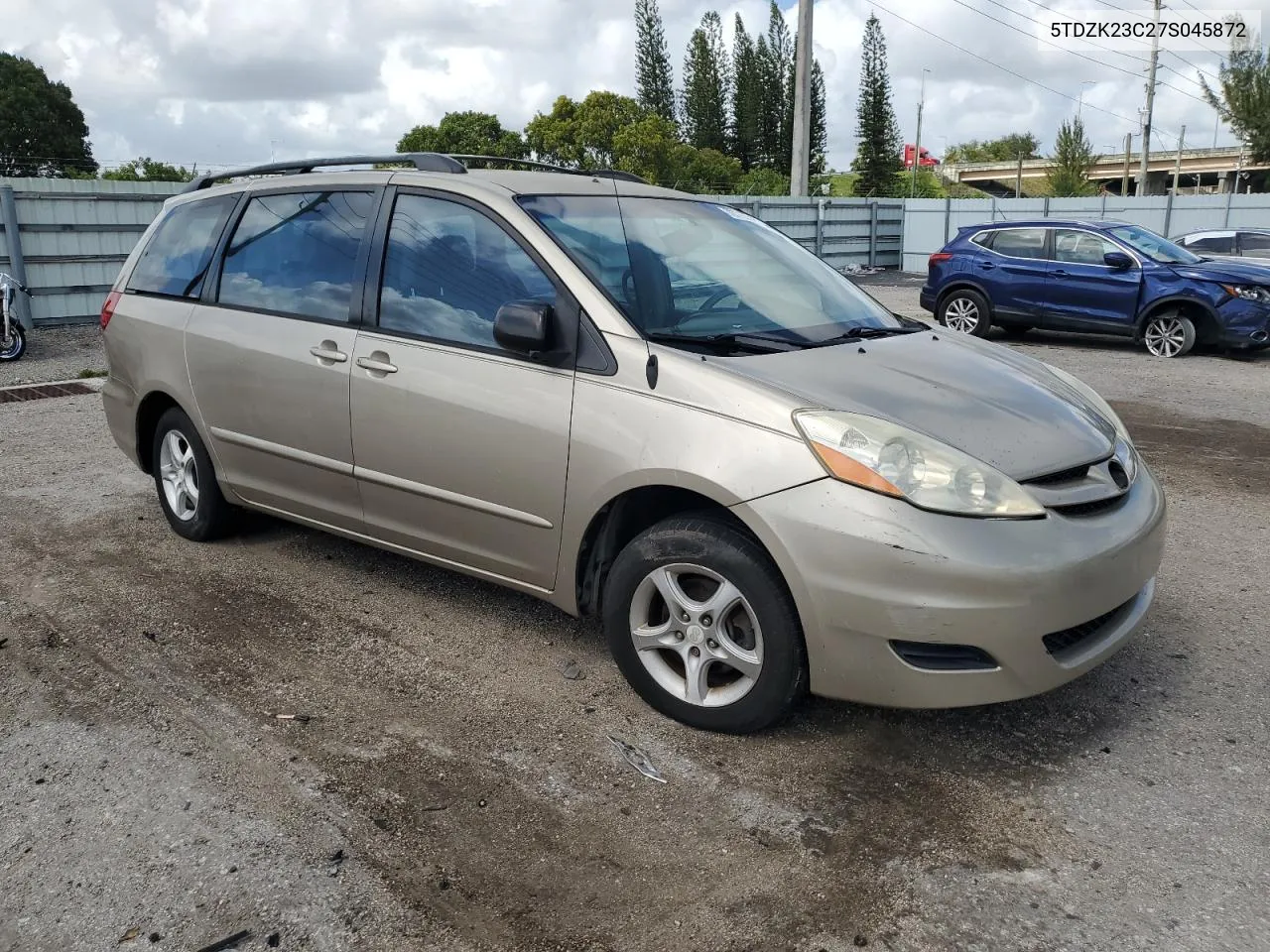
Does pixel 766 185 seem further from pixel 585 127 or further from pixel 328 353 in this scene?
pixel 328 353

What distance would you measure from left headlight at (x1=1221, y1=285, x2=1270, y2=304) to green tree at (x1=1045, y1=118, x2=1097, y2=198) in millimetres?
39674

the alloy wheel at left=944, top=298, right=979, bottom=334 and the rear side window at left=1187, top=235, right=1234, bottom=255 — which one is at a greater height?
the rear side window at left=1187, top=235, right=1234, bottom=255


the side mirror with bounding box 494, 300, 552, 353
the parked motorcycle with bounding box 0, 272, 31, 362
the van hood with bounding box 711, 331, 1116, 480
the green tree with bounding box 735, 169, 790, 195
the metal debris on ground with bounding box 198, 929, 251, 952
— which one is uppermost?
the green tree with bounding box 735, 169, 790, 195

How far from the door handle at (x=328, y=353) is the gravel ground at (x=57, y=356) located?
296 inches

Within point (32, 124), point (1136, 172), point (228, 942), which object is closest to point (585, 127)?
point (32, 124)

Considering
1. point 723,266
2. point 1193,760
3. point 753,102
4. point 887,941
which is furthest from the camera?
point 753,102

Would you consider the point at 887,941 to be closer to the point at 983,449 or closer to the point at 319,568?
the point at 983,449

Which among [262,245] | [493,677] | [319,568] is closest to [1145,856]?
[493,677]

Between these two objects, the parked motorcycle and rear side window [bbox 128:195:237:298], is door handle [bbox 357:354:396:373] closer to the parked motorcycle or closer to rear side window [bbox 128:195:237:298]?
rear side window [bbox 128:195:237:298]

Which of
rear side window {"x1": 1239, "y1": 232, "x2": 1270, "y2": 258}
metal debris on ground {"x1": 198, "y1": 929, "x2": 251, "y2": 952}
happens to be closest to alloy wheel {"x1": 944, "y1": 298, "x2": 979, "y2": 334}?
rear side window {"x1": 1239, "y1": 232, "x2": 1270, "y2": 258}

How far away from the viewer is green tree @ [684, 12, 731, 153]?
251ft

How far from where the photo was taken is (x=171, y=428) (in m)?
5.24

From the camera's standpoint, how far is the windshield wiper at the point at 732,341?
11.8ft

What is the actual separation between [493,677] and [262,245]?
7.30ft
